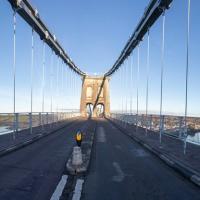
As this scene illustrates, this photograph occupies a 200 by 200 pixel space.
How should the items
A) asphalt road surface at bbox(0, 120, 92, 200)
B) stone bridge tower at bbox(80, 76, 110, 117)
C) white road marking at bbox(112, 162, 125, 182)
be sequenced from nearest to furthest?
asphalt road surface at bbox(0, 120, 92, 200) → white road marking at bbox(112, 162, 125, 182) → stone bridge tower at bbox(80, 76, 110, 117)

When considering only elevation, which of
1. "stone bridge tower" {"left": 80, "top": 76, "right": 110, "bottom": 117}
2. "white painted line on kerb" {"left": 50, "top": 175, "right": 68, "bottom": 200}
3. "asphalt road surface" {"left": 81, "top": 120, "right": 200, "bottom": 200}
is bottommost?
"asphalt road surface" {"left": 81, "top": 120, "right": 200, "bottom": 200}

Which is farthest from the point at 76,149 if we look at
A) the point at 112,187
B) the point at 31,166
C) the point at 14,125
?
the point at 14,125

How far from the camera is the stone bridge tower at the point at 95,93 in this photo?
98.3m

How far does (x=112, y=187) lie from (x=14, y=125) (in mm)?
12628

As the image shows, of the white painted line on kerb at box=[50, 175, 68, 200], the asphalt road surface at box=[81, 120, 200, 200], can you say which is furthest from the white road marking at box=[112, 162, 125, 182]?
the white painted line on kerb at box=[50, 175, 68, 200]

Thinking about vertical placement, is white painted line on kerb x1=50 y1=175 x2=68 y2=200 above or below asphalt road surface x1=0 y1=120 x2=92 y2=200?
above

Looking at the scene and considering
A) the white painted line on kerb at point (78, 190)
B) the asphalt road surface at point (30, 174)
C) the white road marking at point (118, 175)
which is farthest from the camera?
the white road marking at point (118, 175)

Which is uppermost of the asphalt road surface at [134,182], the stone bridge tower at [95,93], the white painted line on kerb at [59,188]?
the stone bridge tower at [95,93]

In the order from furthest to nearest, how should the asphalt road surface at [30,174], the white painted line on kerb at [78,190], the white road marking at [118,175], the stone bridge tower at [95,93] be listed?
the stone bridge tower at [95,93], the white road marking at [118,175], the asphalt road surface at [30,174], the white painted line on kerb at [78,190]

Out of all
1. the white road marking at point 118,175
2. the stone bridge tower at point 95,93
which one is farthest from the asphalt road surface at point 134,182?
the stone bridge tower at point 95,93

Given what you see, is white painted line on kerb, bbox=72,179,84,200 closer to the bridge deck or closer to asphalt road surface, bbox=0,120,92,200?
the bridge deck

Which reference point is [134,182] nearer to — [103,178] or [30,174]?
[103,178]

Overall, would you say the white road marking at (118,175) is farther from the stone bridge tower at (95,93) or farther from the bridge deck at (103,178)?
the stone bridge tower at (95,93)

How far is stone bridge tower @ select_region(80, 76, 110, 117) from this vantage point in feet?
323
